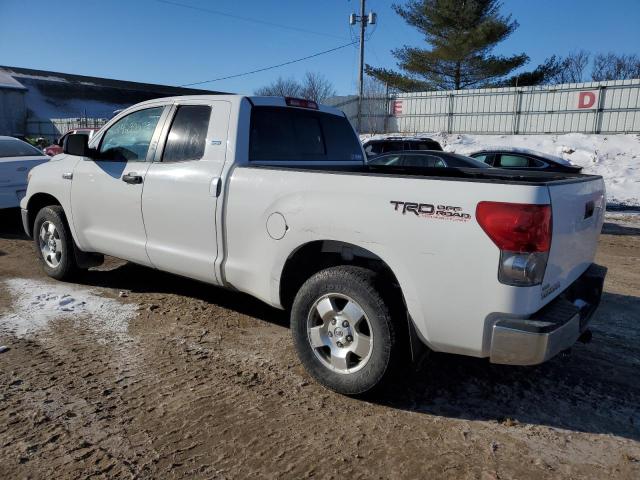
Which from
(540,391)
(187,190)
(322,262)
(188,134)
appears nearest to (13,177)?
(188,134)

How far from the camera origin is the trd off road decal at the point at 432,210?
2.67 m

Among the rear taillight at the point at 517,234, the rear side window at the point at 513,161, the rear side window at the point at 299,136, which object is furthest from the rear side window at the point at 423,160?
the rear taillight at the point at 517,234

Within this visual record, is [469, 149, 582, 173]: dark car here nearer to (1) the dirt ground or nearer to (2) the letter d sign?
(1) the dirt ground

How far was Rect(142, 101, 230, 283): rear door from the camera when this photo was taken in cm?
397

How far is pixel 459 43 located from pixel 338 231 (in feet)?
108

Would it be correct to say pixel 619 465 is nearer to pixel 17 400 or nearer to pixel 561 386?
pixel 561 386

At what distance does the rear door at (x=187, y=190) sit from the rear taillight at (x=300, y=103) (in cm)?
64

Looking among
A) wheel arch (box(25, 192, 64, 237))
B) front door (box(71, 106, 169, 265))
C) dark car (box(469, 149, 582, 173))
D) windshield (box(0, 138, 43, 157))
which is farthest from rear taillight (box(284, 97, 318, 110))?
dark car (box(469, 149, 582, 173))

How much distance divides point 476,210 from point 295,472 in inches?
63.3

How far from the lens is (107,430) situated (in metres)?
2.90

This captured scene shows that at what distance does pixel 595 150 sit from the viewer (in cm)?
2092

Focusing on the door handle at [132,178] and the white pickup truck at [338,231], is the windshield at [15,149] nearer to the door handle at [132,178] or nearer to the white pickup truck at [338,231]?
the white pickup truck at [338,231]

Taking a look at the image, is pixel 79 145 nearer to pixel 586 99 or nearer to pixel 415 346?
pixel 415 346

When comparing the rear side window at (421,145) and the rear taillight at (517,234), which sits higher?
the rear side window at (421,145)
